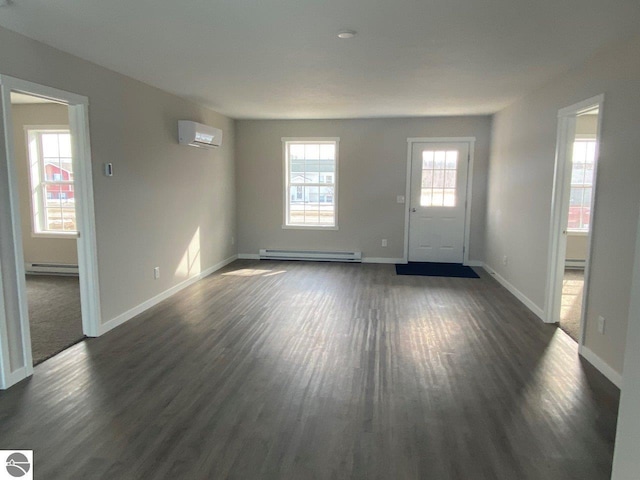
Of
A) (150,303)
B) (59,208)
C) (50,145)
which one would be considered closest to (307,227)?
(150,303)

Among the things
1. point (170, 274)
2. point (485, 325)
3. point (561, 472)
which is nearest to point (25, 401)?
point (170, 274)

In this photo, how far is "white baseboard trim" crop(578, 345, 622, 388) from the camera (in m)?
2.97

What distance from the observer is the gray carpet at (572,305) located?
412 centimetres

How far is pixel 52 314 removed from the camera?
14.6 ft

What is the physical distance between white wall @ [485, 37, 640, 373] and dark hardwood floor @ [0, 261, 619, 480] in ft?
1.58

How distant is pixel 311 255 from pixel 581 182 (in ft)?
15.3

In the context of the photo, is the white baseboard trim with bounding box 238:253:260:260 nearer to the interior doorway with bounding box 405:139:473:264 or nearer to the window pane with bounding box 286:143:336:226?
the window pane with bounding box 286:143:336:226

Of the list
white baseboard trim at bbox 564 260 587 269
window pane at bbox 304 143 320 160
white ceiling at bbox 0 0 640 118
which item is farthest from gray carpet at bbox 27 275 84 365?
white baseboard trim at bbox 564 260 587 269

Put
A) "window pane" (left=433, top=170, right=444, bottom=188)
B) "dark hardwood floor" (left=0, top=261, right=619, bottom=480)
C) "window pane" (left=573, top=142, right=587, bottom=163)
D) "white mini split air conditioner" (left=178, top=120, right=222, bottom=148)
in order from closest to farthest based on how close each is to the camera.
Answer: "dark hardwood floor" (left=0, top=261, right=619, bottom=480)
"white mini split air conditioner" (left=178, top=120, right=222, bottom=148)
"window pane" (left=573, top=142, right=587, bottom=163)
"window pane" (left=433, top=170, right=444, bottom=188)

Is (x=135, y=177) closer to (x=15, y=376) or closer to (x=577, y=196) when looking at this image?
(x=15, y=376)

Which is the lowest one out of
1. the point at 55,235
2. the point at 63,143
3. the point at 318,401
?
the point at 318,401

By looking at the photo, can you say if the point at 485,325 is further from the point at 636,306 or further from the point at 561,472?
the point at 636,306

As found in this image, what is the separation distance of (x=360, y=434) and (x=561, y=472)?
3.36ft

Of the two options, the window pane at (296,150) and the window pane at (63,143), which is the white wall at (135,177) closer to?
the window pane at (296,150)
